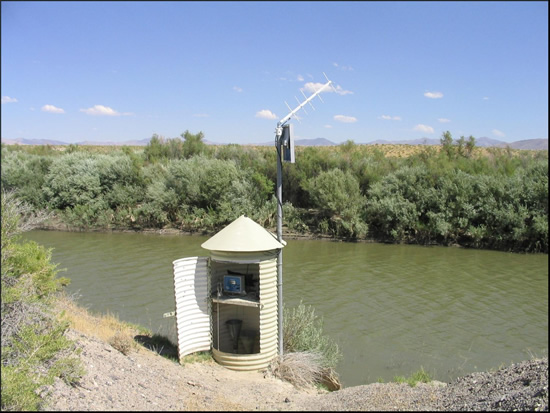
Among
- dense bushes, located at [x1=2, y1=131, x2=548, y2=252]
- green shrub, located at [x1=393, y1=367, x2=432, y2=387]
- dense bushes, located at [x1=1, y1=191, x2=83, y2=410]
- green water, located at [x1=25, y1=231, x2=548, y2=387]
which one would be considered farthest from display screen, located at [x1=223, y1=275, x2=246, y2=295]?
dense bushes, located at [x1=2, y1=131, x2=548, y2=252]

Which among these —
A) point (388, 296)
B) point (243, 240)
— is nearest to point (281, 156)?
point (243, 240)

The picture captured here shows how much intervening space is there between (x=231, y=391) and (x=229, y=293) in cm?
217

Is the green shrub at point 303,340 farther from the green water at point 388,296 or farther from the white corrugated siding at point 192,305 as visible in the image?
the white corrugated siding at point 192,305

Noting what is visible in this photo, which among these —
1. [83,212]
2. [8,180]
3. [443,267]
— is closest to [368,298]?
[443,267]

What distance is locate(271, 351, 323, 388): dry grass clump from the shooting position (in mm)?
8578

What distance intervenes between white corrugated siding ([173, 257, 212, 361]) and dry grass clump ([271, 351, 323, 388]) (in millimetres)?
1432

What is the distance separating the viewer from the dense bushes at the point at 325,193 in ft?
82.2

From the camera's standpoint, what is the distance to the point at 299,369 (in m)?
8.72

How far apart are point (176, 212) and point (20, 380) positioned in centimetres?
2812

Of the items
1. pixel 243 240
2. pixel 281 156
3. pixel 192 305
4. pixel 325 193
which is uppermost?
pixel 281 156

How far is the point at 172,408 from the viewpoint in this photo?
6.34 metres

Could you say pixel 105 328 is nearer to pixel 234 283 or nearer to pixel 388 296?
pixel 234 283

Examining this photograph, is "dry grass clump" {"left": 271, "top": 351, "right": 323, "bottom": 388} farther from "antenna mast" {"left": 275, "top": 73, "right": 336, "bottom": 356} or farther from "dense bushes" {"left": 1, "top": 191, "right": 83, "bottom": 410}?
"dense bushes" {"left": 1, "top": 191, "right": 83, "bottom": 410}

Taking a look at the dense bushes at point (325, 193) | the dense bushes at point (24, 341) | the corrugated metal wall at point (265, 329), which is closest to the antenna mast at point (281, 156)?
the corrugated metal wall at point (265, 329)
